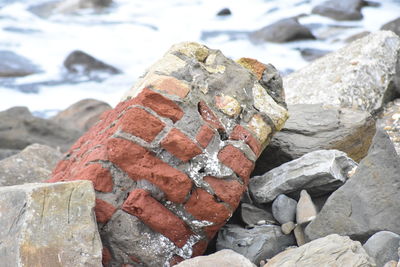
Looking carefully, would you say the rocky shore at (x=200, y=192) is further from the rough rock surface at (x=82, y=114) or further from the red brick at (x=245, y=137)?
the rough rock surface at (x=82, y=114)

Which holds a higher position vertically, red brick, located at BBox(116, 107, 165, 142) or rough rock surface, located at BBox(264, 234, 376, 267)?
Answer: red brick, located at BBox(116, 107, 165, 142)

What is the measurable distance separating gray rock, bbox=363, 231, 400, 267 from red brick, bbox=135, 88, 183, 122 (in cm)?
107

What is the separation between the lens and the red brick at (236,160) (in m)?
3.25

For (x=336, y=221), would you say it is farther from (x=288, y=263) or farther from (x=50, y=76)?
(x=50, y=76)

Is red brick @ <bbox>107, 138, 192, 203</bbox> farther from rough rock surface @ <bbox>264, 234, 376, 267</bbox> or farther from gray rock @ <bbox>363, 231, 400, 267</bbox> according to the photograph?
gray rock @ <bbox>363, 231, 400, 267</bbox>

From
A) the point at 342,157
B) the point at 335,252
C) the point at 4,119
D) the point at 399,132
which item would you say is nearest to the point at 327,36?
the point at 4,119

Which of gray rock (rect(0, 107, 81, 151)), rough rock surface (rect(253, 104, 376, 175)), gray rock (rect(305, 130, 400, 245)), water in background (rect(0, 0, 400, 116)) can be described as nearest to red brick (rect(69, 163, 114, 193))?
gray rock (rect(305, 130, 400, 245))

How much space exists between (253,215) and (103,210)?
828mm

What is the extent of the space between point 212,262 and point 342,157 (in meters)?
1.19

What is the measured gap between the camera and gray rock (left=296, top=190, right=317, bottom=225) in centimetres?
333

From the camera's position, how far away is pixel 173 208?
317 cm

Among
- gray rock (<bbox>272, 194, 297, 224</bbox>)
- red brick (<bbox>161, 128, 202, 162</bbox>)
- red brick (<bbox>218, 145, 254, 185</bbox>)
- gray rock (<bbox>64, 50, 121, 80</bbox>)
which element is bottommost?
gray rock (<bbox>64, 50, 121, 80</bbox>)

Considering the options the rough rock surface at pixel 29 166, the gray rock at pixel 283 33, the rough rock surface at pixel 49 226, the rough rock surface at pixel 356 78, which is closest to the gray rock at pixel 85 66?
the gray rock at pixel 283 33

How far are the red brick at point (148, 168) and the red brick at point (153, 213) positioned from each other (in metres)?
0.07
